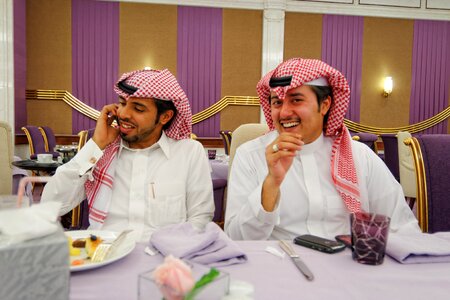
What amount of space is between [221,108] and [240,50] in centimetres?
114

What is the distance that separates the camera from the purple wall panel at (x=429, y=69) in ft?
27.9

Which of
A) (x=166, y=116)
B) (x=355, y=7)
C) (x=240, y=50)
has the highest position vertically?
(x=355, y=7)

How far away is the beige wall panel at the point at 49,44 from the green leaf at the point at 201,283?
772cm

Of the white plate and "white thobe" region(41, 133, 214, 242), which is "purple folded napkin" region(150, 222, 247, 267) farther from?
"white thobe" region(41, 133, 214, 242)

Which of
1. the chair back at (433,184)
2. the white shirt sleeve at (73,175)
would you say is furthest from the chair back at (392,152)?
the white shirt sleeve at (73,175)

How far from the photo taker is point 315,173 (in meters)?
1.71

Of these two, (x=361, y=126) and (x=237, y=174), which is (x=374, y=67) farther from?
(x=237, y=174)

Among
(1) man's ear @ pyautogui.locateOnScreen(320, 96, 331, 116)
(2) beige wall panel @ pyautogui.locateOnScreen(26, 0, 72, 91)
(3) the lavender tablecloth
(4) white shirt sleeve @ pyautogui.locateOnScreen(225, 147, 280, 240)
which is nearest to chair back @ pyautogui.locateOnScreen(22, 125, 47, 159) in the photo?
(2) beige wall panel @ pyautogui.locateOnScreen(26, 0, 72, 91)

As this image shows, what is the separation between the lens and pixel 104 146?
73.0 inches

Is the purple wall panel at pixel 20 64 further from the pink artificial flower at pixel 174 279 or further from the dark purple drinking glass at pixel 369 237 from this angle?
the pink artificial flower at pixel 174 279

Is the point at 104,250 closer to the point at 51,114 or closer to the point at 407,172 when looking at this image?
the point at 407,172

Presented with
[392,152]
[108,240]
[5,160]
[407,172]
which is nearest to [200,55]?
[392,152]

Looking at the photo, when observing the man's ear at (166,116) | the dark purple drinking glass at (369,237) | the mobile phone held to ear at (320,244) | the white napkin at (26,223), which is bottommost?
the mobile phone held to ear at (320,244)

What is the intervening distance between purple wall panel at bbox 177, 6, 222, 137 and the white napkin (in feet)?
24.2
